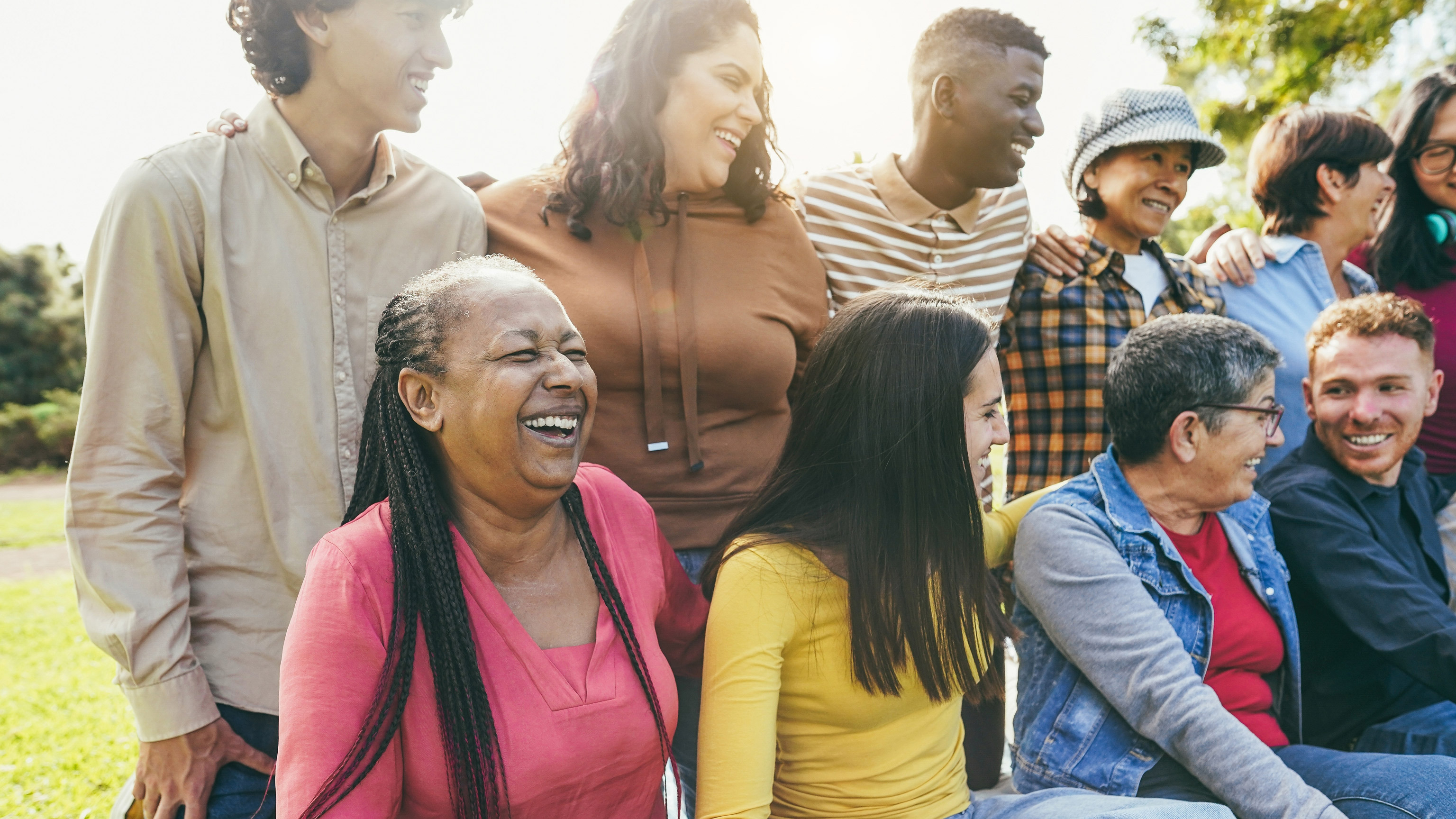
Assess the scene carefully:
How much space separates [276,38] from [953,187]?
226cm

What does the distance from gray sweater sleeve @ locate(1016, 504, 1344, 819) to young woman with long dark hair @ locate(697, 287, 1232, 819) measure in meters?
0.22

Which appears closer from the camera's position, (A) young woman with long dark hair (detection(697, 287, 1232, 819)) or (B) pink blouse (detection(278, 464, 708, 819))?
(B) pink blouse (detection(278, 464, 708, 819))

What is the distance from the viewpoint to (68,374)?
78.2 ft

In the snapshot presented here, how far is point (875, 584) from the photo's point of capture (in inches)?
87.4

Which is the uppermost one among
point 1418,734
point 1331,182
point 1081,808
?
point 1331,182

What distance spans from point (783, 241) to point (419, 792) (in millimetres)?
1959

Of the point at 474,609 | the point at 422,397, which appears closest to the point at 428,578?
the point at 474,609

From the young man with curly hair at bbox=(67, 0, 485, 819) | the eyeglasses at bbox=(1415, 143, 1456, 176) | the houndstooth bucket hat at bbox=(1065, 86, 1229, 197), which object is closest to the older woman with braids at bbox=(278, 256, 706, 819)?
the young man with curly hair at bbox=(67, 0, 485, 819)

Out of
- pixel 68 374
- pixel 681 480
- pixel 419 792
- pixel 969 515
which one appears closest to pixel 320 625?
pixel 419 792

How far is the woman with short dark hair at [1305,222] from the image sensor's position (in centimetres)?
393

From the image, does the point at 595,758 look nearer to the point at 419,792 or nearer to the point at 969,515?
the point at 419,792

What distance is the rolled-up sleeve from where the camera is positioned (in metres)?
2.08

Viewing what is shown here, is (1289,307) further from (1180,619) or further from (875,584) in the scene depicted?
(875,584)

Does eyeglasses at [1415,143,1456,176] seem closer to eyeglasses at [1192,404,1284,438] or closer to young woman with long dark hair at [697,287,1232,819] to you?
eyeglasses at [1192,404,1284,438]
